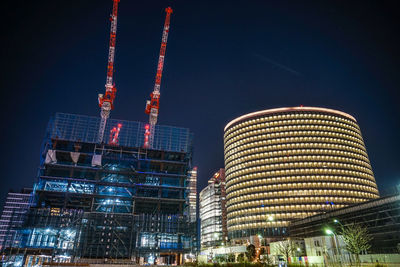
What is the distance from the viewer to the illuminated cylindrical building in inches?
4417

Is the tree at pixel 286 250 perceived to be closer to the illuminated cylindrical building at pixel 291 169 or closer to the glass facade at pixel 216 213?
the illuminated cylindrical building at pixel 291 169

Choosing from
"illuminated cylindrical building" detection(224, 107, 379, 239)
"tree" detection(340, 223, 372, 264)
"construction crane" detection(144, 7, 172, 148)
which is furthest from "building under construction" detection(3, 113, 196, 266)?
"tree" detection(340, 223, 372, 264)

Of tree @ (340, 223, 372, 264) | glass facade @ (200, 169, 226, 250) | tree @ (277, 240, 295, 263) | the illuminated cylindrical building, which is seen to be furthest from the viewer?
glass facade @ (200, 169, 226, 250)

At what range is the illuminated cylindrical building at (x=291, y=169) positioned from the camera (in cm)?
11219

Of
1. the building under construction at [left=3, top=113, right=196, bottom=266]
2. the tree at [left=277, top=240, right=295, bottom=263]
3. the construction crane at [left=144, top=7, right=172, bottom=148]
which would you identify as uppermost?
the construction crane at [left=144, top=7, right=172, bottom=148]

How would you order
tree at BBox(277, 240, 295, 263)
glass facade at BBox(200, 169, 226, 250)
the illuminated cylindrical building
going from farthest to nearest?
glass facade at BBox(200, 169, 226, 250) → the illuminated cylindrical building → tree at BBox(277, 240, 295, 263)

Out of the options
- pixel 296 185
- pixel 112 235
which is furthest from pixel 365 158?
pixel 112 235

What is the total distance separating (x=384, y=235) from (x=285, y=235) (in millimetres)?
50569

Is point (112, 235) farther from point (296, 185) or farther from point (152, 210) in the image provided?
point (296, 185)

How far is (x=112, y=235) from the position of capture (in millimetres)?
77438

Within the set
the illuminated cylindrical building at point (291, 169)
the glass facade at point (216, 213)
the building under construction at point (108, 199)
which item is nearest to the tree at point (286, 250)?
the building under construction at point (108, 199)

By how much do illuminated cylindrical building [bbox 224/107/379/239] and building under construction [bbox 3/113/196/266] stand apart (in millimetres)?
38616

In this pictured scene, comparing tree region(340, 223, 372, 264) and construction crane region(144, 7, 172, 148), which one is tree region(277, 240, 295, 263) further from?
construction crane region(144, 7, 172, 148)

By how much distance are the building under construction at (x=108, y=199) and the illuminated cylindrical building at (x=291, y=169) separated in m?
38.6
